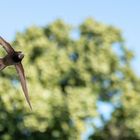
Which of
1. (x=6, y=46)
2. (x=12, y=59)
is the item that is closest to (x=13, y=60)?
(x=12, y=59)

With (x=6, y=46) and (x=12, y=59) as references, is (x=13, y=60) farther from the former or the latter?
(x=6, y=46)

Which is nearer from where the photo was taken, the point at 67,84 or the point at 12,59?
the point at 12,59

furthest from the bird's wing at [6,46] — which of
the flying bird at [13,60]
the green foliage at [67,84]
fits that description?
the green foliage at [67,84]

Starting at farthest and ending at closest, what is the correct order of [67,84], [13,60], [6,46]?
[67,84]
[13,60]
[6,46]

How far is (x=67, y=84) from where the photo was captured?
35.5 meters

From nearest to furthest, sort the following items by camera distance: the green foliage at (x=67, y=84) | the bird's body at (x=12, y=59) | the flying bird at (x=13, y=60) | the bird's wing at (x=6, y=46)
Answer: the bird's wing at (x=6, y=46)
the flying bird at (x=13, y=60)
the bird's body at (x=12, y=59)
the green foliage at (x=67, y=84)

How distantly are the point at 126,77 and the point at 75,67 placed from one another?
418 cm

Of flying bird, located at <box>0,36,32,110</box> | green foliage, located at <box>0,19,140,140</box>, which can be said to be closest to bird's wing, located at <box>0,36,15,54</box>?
flying bird, located at <box>0,36,32,110</box>

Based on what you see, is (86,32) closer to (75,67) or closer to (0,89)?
(75,67)

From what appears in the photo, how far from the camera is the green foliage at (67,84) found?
2977cm

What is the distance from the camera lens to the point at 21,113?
29688 mm

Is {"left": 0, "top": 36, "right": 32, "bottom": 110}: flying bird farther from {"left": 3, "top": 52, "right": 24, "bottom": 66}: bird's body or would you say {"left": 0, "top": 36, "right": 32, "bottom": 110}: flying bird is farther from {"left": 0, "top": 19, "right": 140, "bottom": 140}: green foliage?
{"left": 0, "top": 19, "right": 140, "bottom": 140}: green foliage

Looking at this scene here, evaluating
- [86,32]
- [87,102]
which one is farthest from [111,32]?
[87,102]

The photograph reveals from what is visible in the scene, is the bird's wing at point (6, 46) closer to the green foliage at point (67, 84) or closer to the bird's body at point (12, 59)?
the bird's body at point (12, 59)
